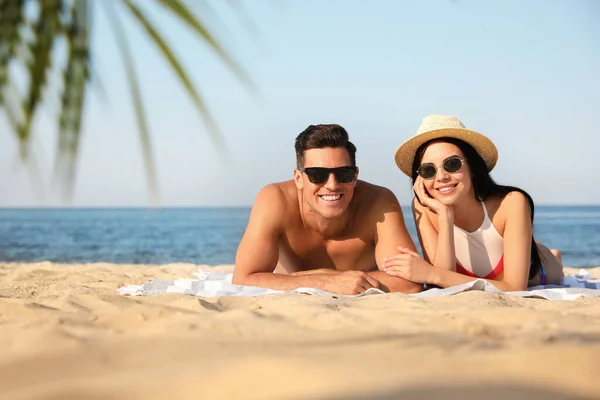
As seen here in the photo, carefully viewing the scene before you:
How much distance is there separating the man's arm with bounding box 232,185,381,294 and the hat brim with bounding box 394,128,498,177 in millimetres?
Answer: 1025

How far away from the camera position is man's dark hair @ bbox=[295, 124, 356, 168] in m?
4.60

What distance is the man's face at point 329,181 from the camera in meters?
4.53

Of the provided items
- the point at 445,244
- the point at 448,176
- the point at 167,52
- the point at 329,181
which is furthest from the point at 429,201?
the point at 167,52

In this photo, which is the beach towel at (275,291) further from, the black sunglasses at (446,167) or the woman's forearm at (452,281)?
the black sunglasses at (446,167)

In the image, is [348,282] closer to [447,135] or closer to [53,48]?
[447,135]

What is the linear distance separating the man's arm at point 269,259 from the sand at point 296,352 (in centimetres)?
79

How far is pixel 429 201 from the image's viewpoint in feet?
15.2

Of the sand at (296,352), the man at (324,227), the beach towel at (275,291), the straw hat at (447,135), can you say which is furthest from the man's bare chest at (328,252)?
the sand at (296,352)

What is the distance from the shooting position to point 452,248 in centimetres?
461

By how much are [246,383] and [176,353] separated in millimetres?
514

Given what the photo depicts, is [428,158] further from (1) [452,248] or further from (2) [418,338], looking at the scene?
(2) [418,338]

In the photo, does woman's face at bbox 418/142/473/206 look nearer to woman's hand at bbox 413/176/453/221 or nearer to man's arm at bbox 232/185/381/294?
woman's hand at bbox 413/176/453/221

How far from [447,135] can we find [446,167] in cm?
28

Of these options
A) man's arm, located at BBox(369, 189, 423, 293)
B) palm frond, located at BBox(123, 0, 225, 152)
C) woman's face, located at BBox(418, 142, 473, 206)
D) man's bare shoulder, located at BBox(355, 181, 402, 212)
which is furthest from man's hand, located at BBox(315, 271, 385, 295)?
palm frond, located at BBox(123, 0, 225, 152)
